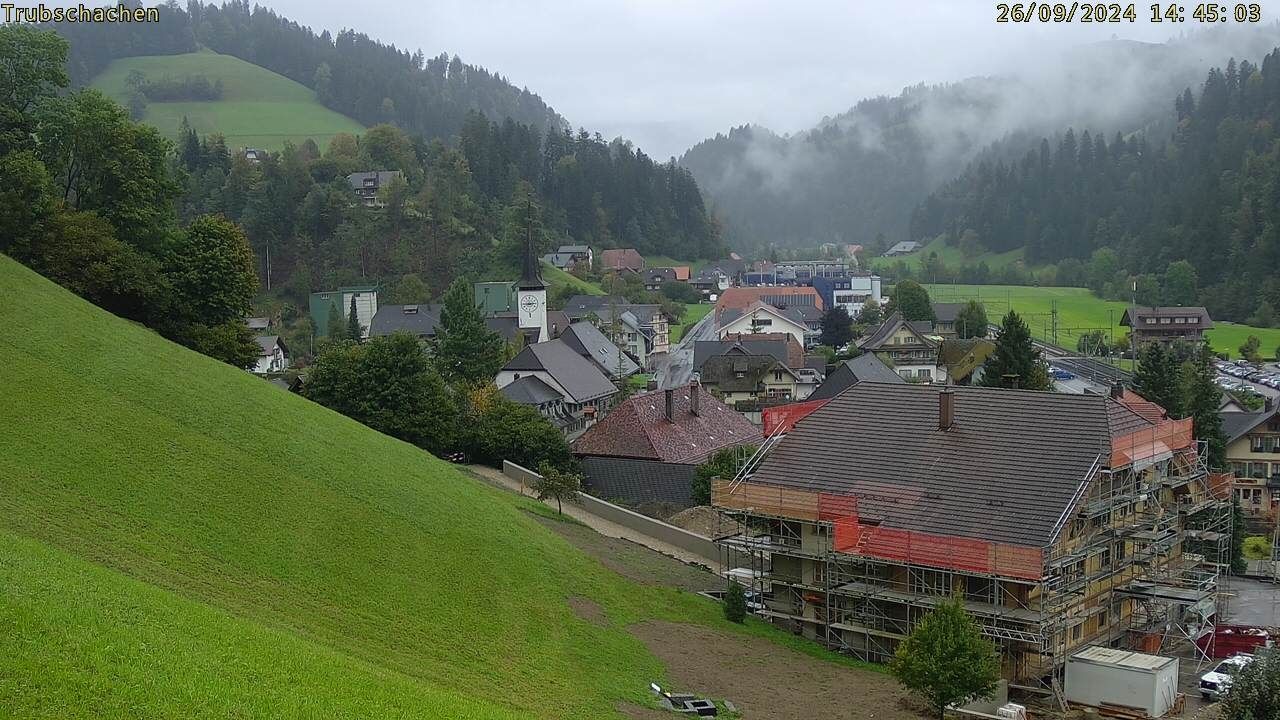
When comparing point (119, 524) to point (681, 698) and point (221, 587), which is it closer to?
point (221, 587)

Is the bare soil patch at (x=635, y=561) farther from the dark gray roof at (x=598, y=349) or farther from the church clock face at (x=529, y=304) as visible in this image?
the church clock face at (x=529, y=304)

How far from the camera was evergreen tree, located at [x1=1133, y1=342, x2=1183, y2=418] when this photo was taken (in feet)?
173

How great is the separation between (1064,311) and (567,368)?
227 ft

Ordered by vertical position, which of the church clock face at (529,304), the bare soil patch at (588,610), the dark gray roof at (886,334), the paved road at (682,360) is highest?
the church clock face at (529,304)

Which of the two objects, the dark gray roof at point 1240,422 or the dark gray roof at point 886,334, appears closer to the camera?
the dark gray roof at point 1240,422

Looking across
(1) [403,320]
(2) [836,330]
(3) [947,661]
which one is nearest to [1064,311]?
(2) [836,330]

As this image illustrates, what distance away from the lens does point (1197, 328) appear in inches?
3703

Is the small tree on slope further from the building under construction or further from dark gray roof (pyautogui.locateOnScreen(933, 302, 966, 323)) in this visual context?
dark gray roof (pyautogui.locateOnScreen(933, 302, 966, 323))

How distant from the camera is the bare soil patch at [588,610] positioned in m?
26.7

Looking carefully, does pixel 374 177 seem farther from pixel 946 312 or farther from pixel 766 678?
pixel 766 678

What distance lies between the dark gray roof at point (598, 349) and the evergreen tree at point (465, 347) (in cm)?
1009

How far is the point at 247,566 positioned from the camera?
23.0 m

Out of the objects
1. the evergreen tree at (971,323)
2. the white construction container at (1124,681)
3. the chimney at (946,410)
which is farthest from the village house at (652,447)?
the evergreen tree at (971,323)

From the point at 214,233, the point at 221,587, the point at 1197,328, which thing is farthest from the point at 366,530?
the point at 1197,328
